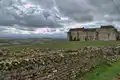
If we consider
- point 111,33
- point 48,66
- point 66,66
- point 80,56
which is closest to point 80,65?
point 80,56

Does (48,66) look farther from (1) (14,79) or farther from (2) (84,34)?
(2) (84,34)

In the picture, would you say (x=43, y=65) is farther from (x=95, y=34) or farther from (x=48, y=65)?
(x=95, y=34)

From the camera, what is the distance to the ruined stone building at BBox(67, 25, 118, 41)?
61991 millimetres

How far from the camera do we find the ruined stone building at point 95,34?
61991 mm

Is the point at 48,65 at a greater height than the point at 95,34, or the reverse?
the point at 95,34

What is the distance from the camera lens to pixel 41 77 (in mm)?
9133

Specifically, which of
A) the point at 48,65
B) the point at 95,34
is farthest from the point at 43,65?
the point at 95,34

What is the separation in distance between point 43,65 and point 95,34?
5708cm

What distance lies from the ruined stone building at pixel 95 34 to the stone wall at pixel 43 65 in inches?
1872

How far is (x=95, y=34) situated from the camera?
6500cm

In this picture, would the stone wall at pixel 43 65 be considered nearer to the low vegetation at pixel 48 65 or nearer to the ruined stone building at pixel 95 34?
the low vegetation at pixel 48 65

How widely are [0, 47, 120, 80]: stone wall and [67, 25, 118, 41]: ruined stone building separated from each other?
47559 mm

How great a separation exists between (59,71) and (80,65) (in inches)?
134

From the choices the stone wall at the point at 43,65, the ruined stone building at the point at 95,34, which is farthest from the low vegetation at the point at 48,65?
the ruined stone building at the point at 95,34
